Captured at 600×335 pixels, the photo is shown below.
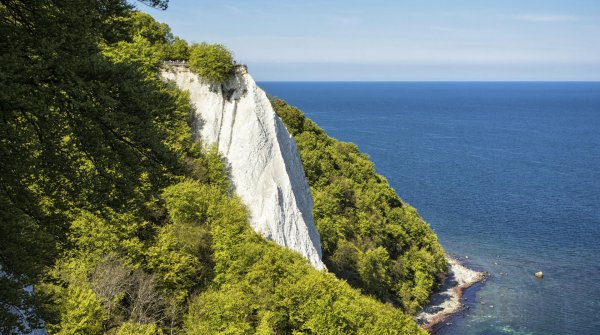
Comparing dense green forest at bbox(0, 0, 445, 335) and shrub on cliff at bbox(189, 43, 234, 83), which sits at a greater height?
shrub on cliff at bbox(189, 43, 234, 83)

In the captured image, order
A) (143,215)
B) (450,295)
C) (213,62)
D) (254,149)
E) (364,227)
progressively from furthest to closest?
(450,295) → (364,227) → (213,62) → (254,149) → (143,215)

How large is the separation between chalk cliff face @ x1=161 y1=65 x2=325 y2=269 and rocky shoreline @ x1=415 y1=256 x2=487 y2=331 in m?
20.1

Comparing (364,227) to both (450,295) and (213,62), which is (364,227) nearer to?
(450,295)

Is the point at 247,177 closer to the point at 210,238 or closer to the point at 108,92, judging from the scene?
the point at 210,238

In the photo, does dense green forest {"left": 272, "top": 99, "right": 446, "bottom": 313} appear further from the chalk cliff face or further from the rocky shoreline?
the chalk cliff face

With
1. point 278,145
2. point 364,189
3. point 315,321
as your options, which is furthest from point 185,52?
point 364,189

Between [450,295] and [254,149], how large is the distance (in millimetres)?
34613

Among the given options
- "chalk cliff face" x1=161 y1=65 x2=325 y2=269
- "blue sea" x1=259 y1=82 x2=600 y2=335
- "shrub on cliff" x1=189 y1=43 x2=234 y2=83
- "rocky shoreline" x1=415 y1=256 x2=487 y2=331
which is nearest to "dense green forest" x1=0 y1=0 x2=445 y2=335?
"shrub on cliff" x1=189 y1=43 x2=234 y2=83

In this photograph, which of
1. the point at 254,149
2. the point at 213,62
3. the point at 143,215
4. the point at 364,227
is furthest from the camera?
A: the point at 364,227

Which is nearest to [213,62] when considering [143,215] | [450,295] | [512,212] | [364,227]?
[143,215]

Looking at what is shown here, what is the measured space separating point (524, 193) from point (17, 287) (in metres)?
101

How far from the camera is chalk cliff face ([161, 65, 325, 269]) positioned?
36125mm

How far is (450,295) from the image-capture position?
195 ft

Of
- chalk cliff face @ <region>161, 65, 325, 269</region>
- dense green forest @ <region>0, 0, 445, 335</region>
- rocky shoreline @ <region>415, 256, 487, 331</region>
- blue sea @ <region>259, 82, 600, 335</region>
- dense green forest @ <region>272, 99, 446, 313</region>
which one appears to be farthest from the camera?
blue sea @ <region>259, 82, 600, 335</region>
